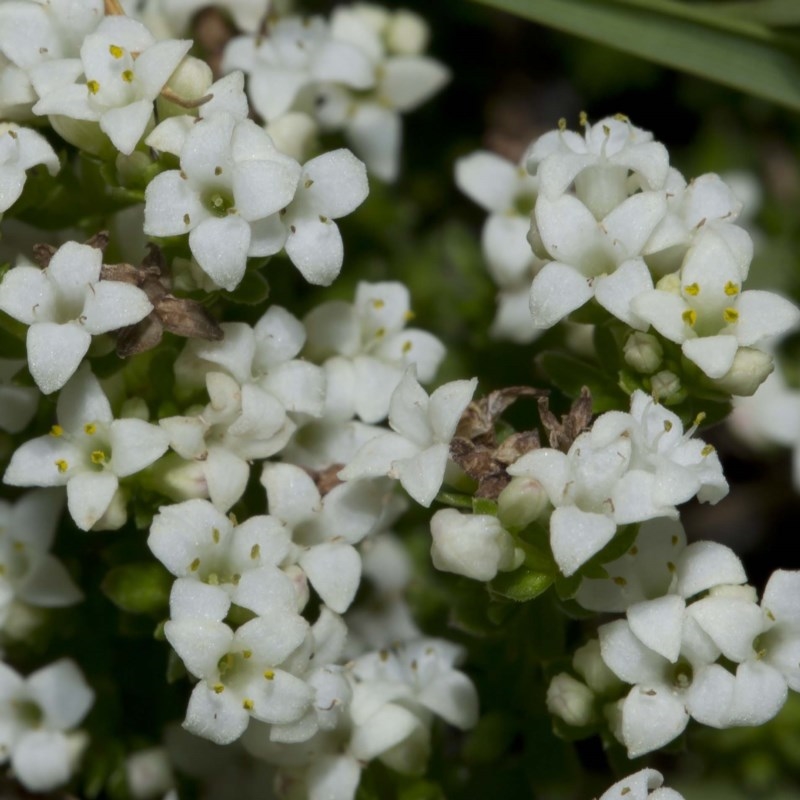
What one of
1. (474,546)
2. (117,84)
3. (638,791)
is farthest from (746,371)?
(117,84)

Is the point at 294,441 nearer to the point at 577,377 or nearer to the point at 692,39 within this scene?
the point at 577,377

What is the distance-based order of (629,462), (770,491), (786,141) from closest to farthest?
(629,462) < (770,491) < (786,141)

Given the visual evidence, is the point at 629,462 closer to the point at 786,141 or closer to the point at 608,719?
the point at 608,719

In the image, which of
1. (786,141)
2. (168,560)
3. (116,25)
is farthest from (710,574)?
(786,141)

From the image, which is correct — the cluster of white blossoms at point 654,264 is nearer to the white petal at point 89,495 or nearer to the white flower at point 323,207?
the white flower at point 323,207

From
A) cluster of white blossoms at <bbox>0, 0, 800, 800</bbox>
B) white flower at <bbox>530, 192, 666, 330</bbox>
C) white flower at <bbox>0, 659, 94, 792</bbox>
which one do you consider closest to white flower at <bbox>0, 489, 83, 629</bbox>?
cluster of white blossoms at <bbox>0, 0, 800, 800</bbox>

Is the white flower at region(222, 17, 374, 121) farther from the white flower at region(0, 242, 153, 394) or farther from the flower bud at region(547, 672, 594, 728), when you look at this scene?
the flower bud at region(547, 672, 594, 728)
